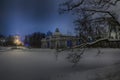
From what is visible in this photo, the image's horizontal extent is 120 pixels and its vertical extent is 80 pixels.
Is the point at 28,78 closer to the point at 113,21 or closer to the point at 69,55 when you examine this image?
the point at 69,55

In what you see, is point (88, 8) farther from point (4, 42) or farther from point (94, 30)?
point (4, 42)

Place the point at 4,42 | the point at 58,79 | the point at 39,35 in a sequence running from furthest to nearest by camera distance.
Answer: the point at 39,35
the point at 4,42
the point at 58,79

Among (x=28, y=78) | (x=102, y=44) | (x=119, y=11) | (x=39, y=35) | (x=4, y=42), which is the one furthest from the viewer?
(x=39, y=35)

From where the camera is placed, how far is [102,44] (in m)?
6.64

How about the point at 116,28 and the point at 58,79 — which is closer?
the point at 116,28

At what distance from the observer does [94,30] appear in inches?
248

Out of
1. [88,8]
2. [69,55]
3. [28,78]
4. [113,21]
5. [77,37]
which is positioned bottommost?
[28,78]

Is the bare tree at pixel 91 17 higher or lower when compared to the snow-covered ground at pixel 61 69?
higher

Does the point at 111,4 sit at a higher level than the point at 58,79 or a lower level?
higher

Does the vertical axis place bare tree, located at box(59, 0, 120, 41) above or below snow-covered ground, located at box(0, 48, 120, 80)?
above

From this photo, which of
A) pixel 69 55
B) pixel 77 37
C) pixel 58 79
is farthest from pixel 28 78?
pixel 77 37

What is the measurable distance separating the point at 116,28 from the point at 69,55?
5.73ft

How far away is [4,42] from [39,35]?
3381 millimetres

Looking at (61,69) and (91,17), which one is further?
(61,69)
